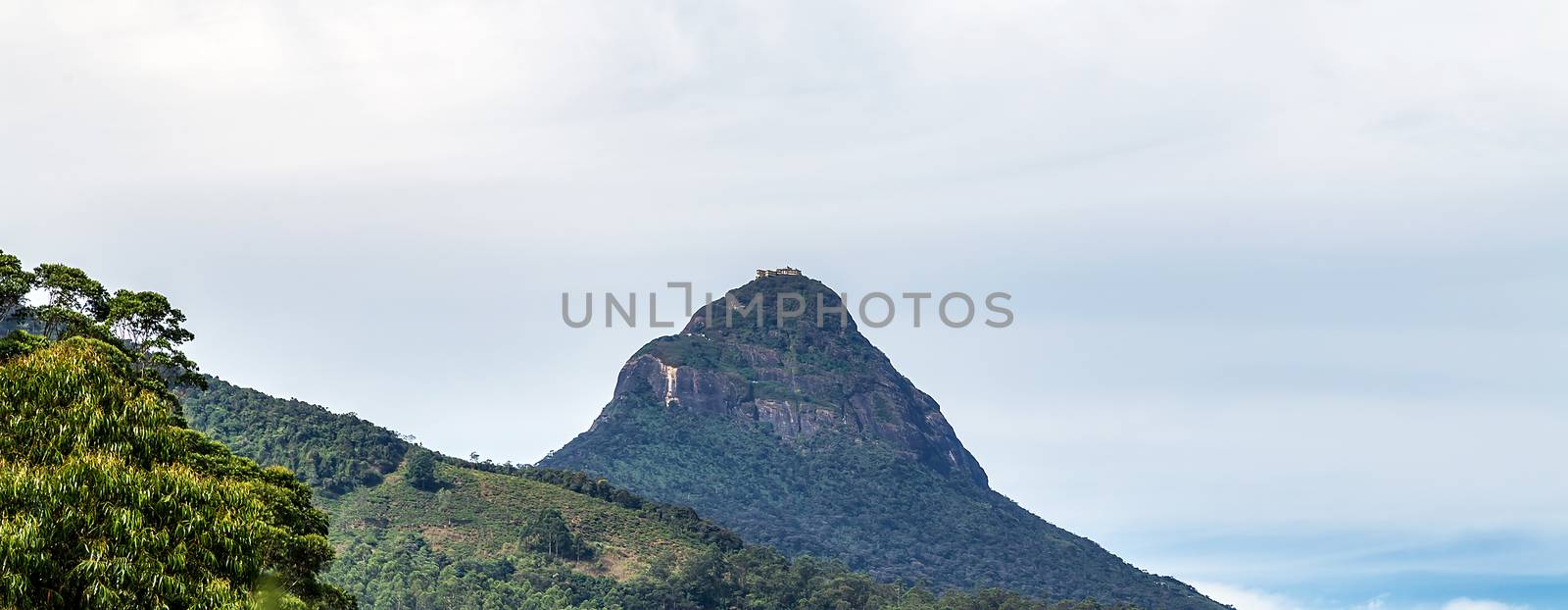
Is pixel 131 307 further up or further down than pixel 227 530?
further up

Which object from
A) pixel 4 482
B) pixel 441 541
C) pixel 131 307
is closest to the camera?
pixel 4 482

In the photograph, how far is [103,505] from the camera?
3609 cm

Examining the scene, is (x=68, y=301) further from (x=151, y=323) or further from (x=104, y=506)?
(x=104, y=506)

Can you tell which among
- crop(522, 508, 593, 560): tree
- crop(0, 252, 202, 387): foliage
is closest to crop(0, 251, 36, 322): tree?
crop(0, 252, 202, 387): foliage

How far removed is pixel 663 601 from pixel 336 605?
118 meters

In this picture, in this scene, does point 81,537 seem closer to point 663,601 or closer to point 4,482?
point 4,482

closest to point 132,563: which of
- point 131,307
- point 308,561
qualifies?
point 308,561

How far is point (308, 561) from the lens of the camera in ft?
204

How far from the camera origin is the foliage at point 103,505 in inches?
1363

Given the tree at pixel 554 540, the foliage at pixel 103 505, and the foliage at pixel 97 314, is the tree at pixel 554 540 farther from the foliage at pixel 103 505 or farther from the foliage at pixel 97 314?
the foliage at pixel 103 505

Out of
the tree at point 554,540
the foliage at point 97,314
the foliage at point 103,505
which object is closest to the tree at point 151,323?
the foliage at point 97,314

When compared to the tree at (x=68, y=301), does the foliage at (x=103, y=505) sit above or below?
below

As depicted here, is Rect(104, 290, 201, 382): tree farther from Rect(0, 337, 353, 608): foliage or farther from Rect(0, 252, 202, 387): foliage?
Rect(0, 337, 353, 608): foliage

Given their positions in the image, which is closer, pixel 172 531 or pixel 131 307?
pixel 172 531
